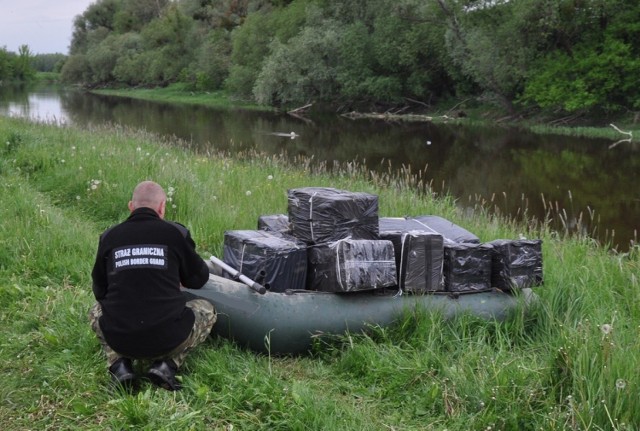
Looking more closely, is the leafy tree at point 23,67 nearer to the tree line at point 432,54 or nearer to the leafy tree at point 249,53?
the tree line at point 432,54

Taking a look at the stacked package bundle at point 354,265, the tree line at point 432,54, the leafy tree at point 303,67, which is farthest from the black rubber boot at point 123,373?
the leafy tree at point 303,67

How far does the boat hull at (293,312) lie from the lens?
4492mm

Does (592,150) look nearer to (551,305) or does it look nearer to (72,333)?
(551,305)

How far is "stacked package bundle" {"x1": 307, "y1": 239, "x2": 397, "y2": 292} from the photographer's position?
457cm

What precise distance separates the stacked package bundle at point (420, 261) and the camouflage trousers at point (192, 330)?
1.39m

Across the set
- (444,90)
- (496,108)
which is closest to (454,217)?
(496,108)

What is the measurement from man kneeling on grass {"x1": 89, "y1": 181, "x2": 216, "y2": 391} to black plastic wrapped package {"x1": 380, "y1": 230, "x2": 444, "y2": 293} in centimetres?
157

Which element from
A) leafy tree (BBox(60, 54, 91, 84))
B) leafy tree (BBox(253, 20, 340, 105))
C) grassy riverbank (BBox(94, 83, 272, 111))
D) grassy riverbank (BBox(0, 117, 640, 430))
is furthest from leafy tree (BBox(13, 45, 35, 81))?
grassy riverbank (BBox(0, 117, 640, 430))

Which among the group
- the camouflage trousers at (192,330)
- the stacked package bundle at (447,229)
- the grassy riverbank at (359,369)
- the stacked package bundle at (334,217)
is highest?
the stacked package bundle at (334,217)

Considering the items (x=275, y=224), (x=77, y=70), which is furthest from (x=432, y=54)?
(x=77, y=70)

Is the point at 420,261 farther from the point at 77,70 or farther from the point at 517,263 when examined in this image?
the point at 77,70

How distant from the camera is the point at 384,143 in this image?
2553 cm

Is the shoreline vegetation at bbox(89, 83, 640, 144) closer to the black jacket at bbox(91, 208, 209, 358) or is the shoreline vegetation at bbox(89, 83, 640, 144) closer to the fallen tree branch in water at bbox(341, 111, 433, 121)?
the fallen tree branch in water at bbox(341, 111, 433, 121)

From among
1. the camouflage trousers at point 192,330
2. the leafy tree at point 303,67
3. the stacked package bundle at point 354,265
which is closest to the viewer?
the camouflage trousers at point 192,330
